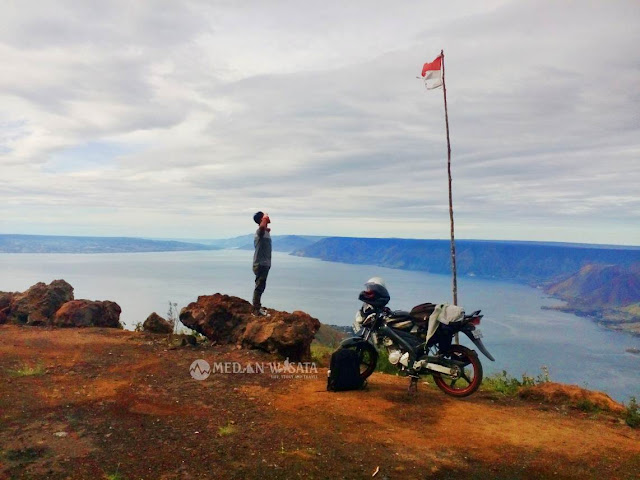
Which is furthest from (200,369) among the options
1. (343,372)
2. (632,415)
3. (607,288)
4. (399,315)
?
(607,288)

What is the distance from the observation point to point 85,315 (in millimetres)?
11922

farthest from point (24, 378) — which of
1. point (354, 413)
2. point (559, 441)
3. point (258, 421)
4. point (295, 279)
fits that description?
point (295, 279)

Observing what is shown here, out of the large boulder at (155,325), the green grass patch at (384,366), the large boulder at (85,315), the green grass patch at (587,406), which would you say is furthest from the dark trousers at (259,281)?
the green grass patch at (587,406)

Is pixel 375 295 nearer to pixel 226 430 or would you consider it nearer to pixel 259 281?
pixel 226 430

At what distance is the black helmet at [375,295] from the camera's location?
23.6 feet

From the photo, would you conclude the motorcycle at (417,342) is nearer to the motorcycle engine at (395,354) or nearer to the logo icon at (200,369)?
the motorcycle engine at (395,354)

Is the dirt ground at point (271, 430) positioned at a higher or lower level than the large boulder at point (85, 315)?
lower

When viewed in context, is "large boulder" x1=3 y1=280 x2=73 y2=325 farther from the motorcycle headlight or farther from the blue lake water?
the blue lake water

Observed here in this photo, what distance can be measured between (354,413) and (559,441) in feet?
8.01

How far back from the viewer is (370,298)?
7211mm

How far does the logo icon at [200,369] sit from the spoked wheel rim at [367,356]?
2667mm

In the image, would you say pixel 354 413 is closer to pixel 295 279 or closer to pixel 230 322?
pixel 230 322

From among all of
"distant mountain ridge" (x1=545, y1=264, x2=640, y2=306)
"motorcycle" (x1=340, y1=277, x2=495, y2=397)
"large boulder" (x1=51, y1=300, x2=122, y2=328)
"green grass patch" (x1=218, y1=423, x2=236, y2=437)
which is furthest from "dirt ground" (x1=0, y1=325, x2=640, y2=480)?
"distant mountain ridge" (x1=545, y1=264, x2=640, y2=306)

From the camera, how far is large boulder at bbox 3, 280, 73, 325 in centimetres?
1208
